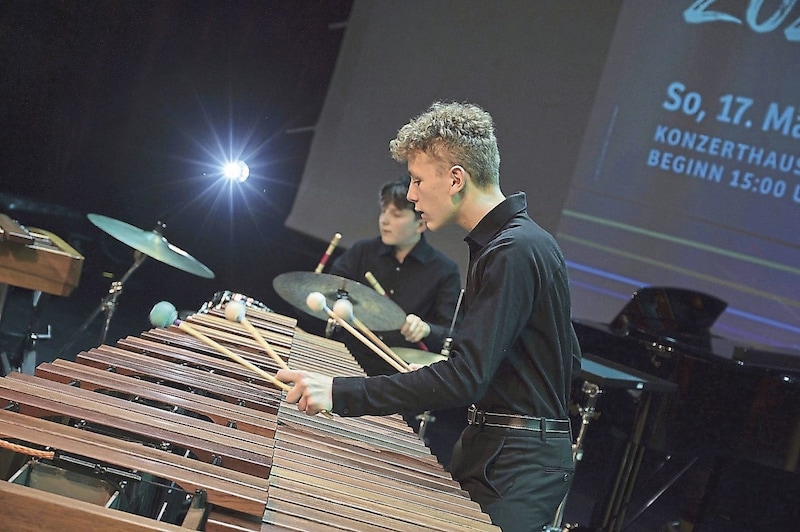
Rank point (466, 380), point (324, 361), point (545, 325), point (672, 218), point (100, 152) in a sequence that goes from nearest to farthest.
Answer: point (466, 380) < point (545, 325) < point (324, 361) < point (672, 218) < point (100, 152)

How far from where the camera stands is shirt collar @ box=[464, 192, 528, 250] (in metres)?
2.42

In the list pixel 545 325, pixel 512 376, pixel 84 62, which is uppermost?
pixel 84 62

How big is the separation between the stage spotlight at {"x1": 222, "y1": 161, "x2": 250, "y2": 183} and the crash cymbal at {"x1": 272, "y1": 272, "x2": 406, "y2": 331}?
2.27 meters

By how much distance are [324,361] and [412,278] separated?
186 cm

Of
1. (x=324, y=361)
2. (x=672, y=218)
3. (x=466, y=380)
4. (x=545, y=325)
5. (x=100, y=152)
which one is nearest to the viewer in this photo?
(x=466, y=380)

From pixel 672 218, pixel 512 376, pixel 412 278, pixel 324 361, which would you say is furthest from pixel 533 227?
pixel 672 218

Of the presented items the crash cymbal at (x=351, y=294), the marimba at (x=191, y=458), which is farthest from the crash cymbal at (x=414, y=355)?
the marimba at (x=191, y=458)

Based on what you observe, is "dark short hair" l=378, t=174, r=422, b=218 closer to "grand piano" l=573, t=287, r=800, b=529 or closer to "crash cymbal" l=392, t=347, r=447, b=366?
"crash cymbal" l=392, t=347, r=447, b=366

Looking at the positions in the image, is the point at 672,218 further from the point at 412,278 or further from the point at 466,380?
the point at 466,380

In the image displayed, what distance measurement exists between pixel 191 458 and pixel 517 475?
88 centimetres

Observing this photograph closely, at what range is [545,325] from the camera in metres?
2.31

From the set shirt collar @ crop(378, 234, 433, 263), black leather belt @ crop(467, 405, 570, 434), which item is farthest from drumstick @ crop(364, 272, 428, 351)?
black leather belt @ crop(467, 405, 570, 434)

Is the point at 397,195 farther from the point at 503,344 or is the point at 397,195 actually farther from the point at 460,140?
the point at 503,344

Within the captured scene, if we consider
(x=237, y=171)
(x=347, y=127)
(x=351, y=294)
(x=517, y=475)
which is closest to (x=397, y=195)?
(x=351, y=294)
